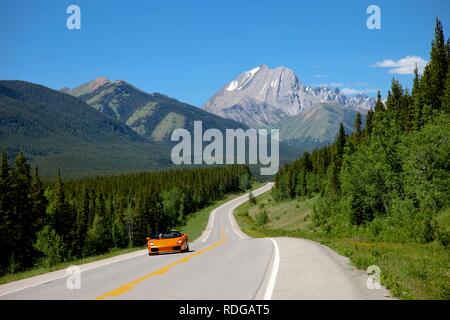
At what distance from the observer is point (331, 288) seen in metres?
10.2

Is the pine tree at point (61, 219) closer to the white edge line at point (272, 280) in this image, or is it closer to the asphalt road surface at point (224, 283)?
the asphalt road surface at point (224, 283)

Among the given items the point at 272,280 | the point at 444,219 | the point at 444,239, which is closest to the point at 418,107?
the point at 444,219

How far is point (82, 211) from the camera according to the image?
3056 inches

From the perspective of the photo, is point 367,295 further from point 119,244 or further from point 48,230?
point 119,244

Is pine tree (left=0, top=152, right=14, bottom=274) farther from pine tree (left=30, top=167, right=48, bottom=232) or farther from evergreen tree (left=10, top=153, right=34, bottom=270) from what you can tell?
pine tree (left=30, top=167, right=48, bottom=232)

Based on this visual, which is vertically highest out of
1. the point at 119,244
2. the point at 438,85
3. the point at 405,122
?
the point at 438,85

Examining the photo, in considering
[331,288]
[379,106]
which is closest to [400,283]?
[331,288]

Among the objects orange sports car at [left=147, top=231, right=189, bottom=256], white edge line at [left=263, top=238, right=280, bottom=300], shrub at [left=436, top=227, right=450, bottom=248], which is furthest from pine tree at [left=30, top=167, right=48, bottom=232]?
white edge line at [left=263, top=238, right=280, bottom=300]

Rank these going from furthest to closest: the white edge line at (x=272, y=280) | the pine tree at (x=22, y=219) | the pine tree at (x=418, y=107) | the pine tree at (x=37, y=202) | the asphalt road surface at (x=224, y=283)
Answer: the pine tree at (x=418, y=107)
the pine tree at (x=37, y=202)
the pine tree at (x=22, y=219)
the asphalt road surface at (x=224, y=283)
the white edge line at (x=272, y=280)

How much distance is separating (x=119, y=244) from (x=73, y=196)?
83.1 ft

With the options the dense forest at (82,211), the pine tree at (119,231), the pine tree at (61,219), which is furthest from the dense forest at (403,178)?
the pine tree at (119,231)

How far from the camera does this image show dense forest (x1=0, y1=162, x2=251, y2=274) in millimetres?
48844

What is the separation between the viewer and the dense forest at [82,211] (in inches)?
1923

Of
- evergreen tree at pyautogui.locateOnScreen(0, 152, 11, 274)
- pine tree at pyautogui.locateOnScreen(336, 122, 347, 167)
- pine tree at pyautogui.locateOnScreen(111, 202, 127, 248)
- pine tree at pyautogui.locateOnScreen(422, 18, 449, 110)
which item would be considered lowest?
pine tree at pyautogui.locateOnScreen(111, 202, 127, 248)
